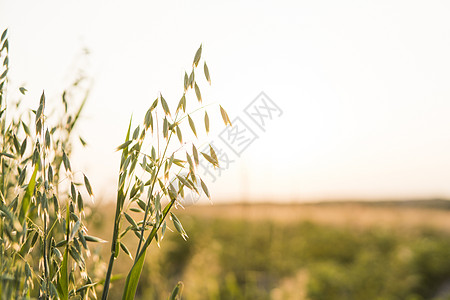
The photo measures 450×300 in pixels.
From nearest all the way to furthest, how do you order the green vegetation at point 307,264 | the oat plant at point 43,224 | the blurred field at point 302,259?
1. the oat plant at point 43,224
2. the blurred field at point 302,259
3. the green vegetation at point 307,264

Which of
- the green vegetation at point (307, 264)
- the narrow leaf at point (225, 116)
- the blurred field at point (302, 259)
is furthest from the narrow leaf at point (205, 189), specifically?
the green vegetation at point (307, 264)

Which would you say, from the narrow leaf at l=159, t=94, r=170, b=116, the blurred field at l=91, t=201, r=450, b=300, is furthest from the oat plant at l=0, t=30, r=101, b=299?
the blurred field at l=91, t=201, r=450, b=300

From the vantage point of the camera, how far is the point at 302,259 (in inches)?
261

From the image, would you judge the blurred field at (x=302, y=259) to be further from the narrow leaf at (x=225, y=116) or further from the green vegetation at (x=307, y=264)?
the narrow leaf at (x=225, y=116)

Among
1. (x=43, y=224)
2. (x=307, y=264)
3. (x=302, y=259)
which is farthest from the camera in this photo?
(x=302, y=259)

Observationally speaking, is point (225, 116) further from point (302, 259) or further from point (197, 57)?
point (302, 259)

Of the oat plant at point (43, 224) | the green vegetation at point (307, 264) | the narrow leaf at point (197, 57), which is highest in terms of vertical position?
the narrow leaf at point (197, 57)

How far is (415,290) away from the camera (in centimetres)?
573

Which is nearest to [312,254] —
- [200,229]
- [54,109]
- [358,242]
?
[358,242]

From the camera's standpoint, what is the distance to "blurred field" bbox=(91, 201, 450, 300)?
3377 mm

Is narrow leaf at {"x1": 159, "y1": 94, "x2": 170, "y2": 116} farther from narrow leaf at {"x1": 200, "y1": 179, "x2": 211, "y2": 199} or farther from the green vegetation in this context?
the green vegetation

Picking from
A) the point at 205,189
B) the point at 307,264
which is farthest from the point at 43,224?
the point at 307,264

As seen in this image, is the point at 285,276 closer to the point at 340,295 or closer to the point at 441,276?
the point at 340,295

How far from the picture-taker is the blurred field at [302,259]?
3377 mm
